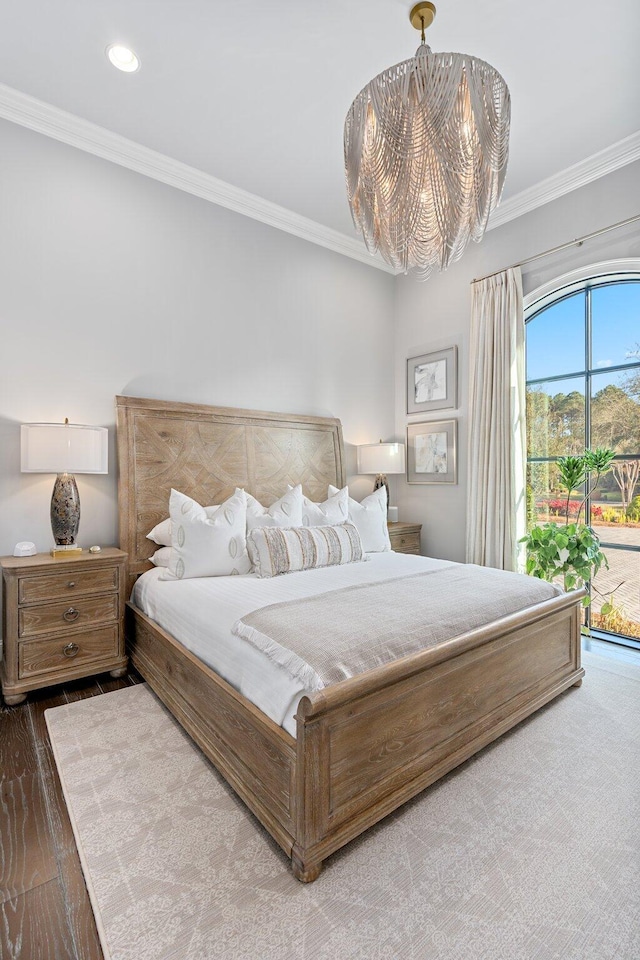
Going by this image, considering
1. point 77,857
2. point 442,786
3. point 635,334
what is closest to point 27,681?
point 77,857

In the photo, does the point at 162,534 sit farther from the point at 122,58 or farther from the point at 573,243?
the point at 573,243

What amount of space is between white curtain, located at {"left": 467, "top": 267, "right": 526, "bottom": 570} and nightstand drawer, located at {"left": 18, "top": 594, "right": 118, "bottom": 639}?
9.03ft

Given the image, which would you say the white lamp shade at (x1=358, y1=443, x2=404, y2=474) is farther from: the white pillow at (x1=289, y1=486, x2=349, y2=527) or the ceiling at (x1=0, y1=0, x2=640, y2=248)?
the ceiling at (x1=0, y1=0, x2=640, y2=248)

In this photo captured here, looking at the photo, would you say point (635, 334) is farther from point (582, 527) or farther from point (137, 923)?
point (137, 923)

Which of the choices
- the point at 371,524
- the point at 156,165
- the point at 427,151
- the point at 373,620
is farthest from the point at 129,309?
the point at 373,620

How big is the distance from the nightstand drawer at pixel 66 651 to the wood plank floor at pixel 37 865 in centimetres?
33

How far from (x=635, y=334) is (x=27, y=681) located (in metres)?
4.27

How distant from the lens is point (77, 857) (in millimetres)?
1407

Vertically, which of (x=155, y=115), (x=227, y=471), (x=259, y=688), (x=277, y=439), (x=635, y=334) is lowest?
(x=259, y=688)

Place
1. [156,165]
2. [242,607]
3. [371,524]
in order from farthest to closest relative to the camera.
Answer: [371,524] < [156,165] < [242,607]

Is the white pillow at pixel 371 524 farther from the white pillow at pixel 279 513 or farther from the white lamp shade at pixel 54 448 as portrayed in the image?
the white lamp shade at pixel 54 448

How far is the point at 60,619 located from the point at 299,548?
4.44ft

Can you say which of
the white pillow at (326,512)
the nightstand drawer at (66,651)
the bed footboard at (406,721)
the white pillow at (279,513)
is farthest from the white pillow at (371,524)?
the nightstand drawer at (66,651)

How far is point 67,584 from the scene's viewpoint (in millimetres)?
2473
